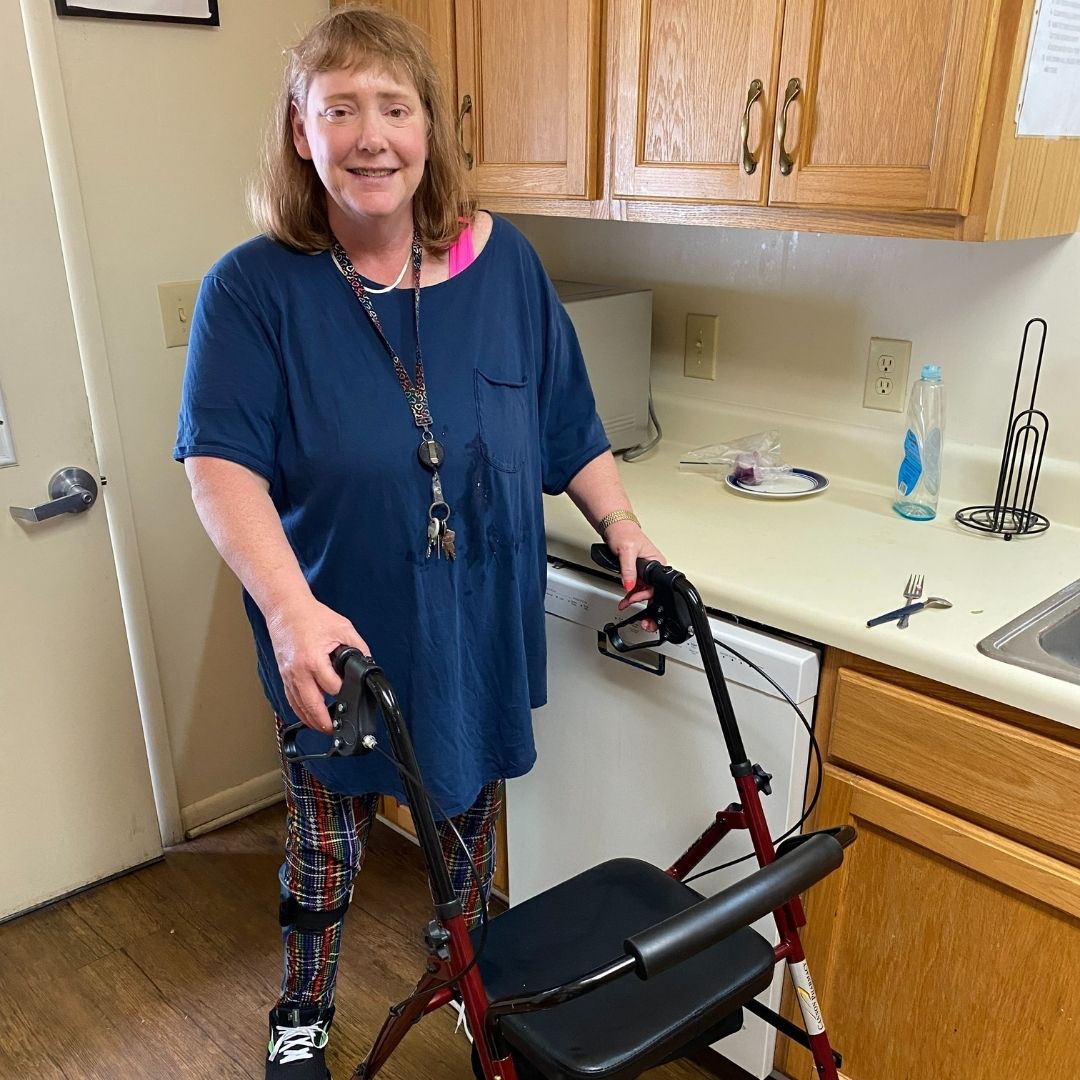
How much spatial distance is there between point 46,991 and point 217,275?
1.36 m

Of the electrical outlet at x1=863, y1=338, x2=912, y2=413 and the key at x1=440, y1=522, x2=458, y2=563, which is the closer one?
the key at x1=440, y1=522, x2=458, y2=563

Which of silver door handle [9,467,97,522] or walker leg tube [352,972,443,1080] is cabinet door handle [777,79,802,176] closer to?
walker leg tube [352,972,443,1080]

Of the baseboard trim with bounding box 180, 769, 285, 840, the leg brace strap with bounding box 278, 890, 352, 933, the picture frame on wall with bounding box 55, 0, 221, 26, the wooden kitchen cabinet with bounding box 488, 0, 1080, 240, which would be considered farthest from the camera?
the baseboard trim with bounding box 180, 769, 285, 840

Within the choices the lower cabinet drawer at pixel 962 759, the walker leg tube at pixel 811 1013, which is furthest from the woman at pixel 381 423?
the walker leg tube at pixel 811 1013

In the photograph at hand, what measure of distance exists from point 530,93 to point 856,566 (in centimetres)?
93

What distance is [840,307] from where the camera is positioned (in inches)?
70.4

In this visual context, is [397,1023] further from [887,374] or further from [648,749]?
[887,374]

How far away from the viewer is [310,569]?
1288 millimetres

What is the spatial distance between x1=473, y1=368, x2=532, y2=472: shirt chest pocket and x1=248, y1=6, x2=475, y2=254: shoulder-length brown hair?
0.19 m

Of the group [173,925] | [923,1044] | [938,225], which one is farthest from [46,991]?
[938,225]

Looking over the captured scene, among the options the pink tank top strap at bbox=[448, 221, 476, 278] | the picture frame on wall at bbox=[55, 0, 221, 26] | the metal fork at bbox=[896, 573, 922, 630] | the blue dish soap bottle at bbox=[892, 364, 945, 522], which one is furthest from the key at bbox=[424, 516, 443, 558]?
the picture frame on wall at bbox=[55, 0, 221, 26]

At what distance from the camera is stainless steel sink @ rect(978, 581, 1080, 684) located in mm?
1152

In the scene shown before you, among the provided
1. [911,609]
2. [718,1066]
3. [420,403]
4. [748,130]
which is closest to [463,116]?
[748,130]

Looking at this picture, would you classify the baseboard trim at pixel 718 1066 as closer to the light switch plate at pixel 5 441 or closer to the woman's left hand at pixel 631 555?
the woman's left hand at pixel 631 555
